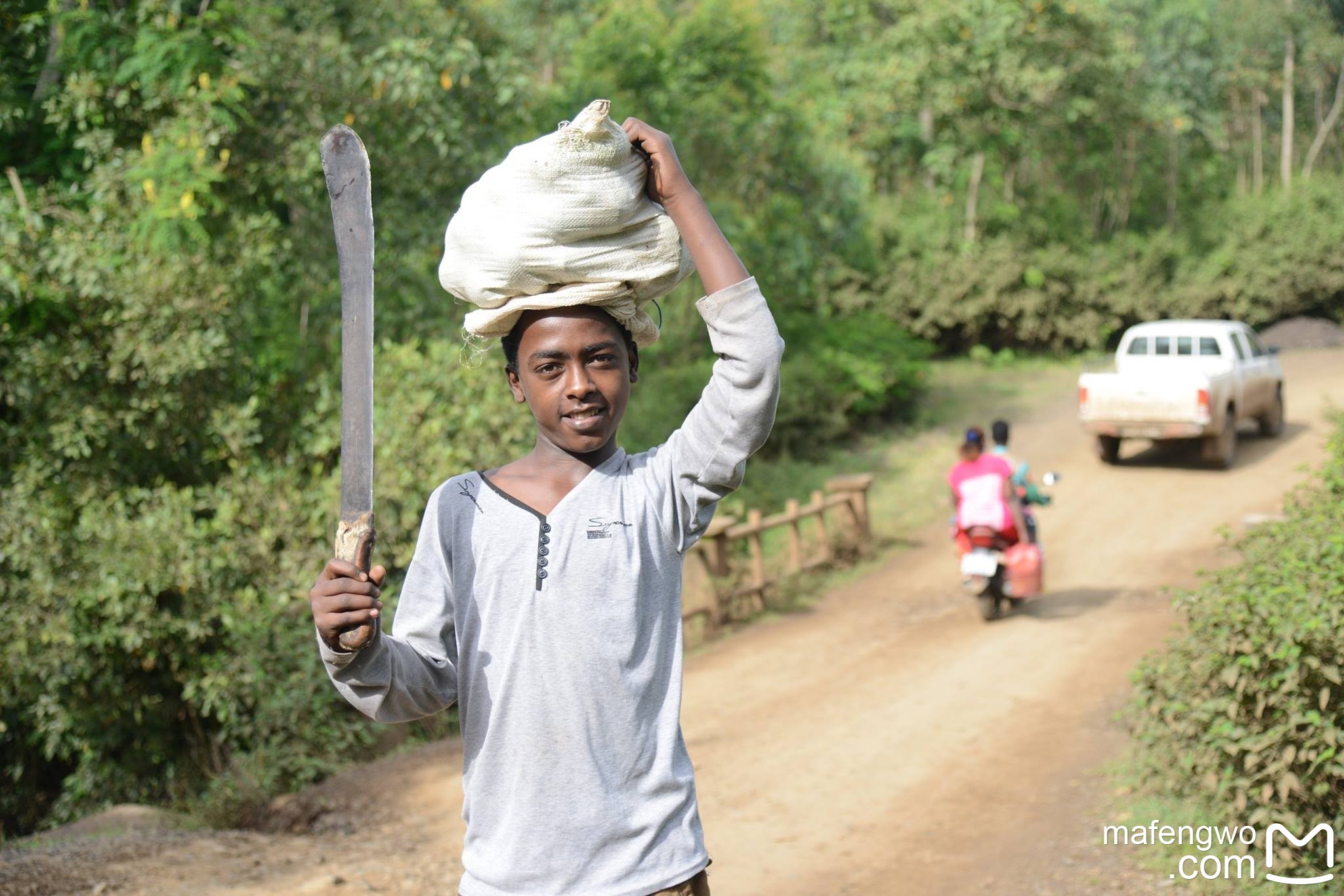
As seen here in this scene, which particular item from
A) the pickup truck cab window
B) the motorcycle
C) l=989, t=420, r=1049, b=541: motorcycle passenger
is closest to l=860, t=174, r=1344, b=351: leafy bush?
the pickup truck cab window

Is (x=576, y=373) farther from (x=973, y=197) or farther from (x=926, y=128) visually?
(x=926, y=128)

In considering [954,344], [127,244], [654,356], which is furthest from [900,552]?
[954,344]

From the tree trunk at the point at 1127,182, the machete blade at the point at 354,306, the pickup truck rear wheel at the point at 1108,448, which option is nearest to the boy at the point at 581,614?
the machete blade at the point at 354,306

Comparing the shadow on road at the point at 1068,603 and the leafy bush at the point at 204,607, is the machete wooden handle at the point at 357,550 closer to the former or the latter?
the leafy bush at the point at 204,607

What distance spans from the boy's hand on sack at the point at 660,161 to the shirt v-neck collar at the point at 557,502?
50 centimetres

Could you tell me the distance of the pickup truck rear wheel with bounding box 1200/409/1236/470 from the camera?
15484mm

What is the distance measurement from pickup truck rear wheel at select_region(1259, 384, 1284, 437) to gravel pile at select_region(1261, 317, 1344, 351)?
378 inches

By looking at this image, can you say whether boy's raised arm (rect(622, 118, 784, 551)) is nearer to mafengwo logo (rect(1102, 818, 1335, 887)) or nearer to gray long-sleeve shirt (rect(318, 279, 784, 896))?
gray long-sleeve shirt (rect(318, 279, 784, 896))

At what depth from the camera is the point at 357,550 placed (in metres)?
2.02

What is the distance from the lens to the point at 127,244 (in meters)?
8.38

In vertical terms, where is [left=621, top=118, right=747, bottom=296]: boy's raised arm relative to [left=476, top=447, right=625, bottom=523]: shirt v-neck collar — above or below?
above

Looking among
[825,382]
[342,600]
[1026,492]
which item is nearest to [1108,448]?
[825,382]

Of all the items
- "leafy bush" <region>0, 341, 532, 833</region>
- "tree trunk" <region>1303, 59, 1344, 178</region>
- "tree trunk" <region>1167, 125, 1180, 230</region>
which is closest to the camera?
"leafy bush" <region>0, 341, 532, 833</region>

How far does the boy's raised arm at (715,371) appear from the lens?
2156 mm
